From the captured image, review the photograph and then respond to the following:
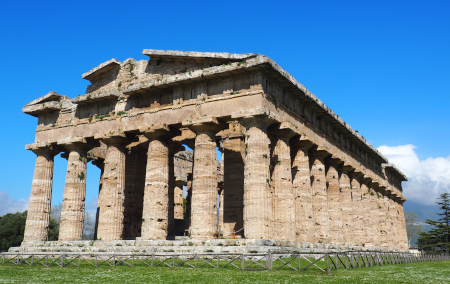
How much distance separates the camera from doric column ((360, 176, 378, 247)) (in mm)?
35469

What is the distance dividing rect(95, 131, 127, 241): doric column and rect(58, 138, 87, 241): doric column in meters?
2.15

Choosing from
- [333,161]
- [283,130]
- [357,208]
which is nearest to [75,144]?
[283,130]

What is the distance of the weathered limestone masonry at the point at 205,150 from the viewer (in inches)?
891

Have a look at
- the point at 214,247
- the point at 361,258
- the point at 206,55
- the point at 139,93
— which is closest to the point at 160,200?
the point at 214,247

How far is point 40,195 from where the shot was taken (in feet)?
95.2

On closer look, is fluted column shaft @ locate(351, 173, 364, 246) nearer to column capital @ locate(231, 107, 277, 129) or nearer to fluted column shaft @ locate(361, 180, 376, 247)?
fluted column shaft @ locate(361, 180, 376, 247)

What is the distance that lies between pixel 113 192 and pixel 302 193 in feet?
37.5

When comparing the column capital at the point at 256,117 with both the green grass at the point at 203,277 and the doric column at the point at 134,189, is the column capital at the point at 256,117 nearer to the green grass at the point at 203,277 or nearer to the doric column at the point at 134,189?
the green grass at the point at 203,277

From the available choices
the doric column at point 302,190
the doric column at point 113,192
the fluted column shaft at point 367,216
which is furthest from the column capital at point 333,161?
the doric column at point 113,192

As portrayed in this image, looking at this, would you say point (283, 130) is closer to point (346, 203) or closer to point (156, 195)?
point (156, 195)

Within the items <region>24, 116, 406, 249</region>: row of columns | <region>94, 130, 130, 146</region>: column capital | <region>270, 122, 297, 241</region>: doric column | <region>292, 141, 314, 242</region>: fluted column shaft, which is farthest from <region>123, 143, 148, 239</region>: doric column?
<region>292, 141, 314, 242</region>: fluted column shaft

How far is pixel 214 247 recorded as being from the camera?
20.5 m

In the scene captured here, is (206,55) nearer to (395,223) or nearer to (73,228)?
(73,228)

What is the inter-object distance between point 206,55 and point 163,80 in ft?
9.89
